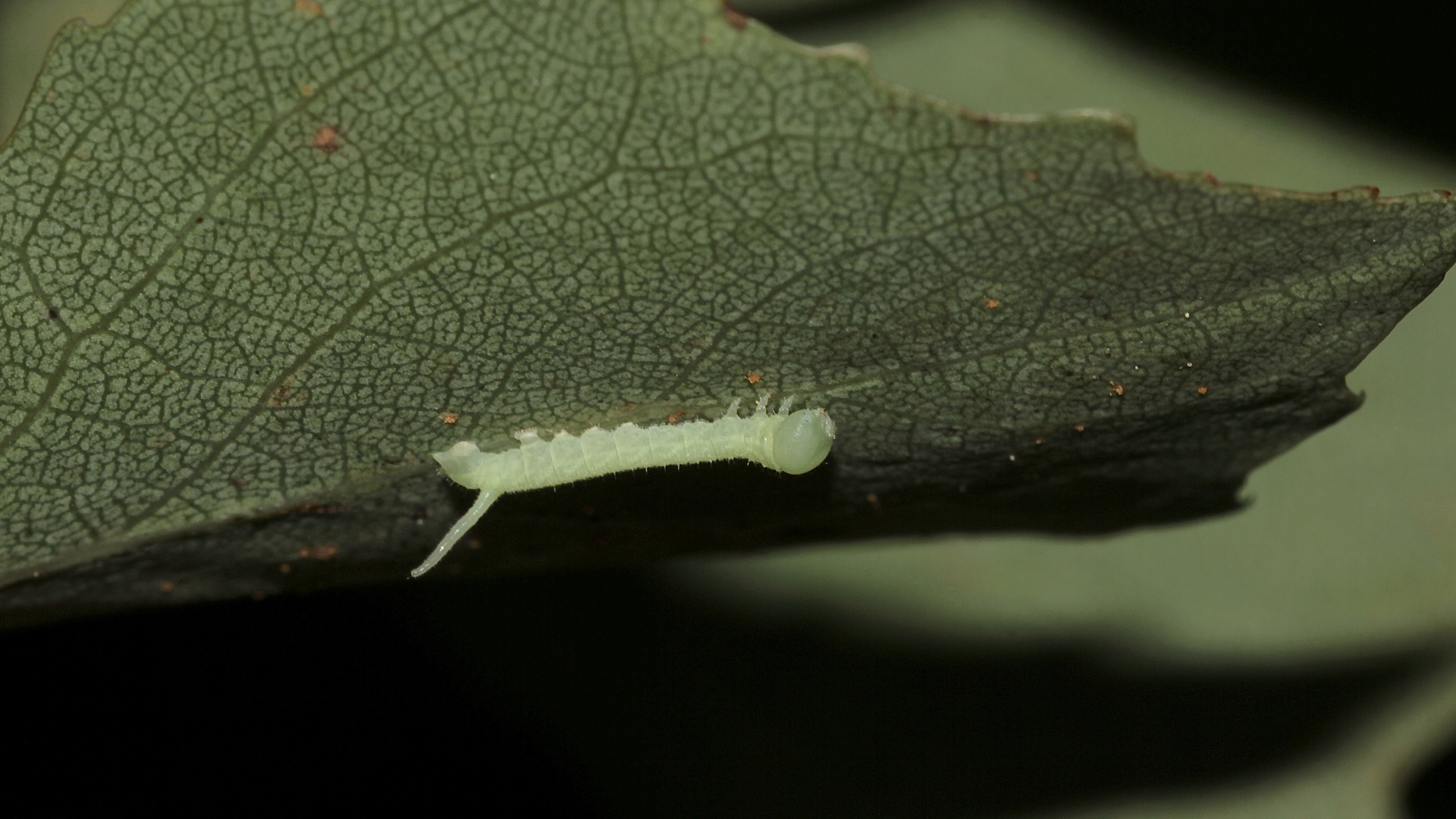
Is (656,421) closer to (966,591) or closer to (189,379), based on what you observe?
(189,379)

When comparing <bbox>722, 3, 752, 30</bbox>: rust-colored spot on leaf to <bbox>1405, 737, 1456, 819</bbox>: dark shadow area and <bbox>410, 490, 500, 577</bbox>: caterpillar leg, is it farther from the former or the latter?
<bbox>1405, 737, 1456, 819</bbox>: dark shadow area

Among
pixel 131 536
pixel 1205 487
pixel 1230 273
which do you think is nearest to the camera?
pixel 1230 273

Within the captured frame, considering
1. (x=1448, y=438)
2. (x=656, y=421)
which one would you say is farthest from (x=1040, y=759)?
(x=656, y=421)

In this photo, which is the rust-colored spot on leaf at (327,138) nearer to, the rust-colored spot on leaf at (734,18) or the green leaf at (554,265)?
the green leaf at (554,265)

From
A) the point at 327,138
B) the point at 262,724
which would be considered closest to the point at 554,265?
the point at 327,138

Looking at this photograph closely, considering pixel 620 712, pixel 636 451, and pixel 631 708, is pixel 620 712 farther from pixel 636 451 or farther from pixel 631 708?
pixel 636 451

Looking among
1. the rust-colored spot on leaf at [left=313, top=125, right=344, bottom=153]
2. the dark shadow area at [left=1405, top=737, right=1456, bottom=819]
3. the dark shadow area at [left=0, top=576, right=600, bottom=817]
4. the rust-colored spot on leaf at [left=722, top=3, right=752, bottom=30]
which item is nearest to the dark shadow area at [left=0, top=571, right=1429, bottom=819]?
the dark shadow area at [left=0, top=576, right=600, bottom=817]
